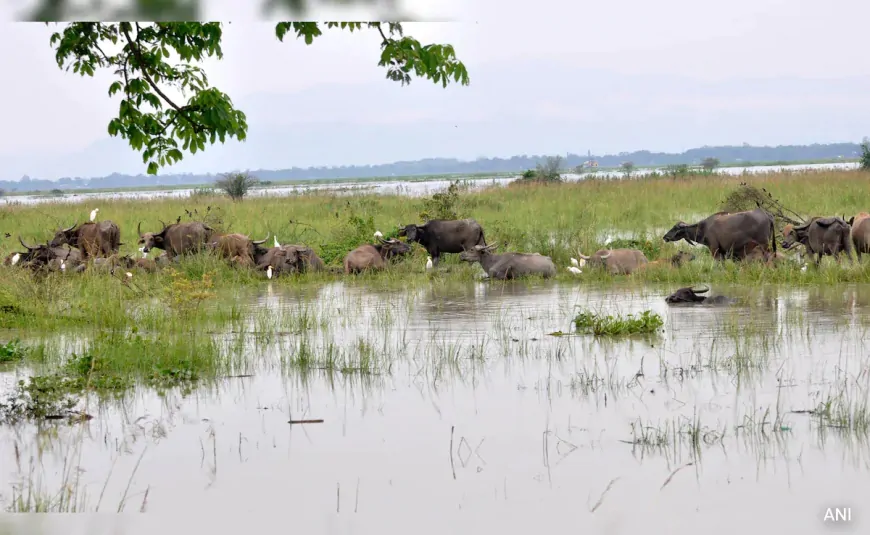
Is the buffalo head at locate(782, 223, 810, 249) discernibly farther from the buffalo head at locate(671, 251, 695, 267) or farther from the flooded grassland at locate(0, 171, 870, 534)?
the flooded grassland at locate(0, 171, 870, 534)

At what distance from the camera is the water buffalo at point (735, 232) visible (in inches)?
525

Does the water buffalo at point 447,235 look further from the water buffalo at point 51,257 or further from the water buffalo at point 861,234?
the water buffalo at point 861,234

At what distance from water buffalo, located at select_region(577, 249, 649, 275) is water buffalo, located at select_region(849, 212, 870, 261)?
109 inches

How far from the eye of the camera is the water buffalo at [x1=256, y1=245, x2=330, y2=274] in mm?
14570

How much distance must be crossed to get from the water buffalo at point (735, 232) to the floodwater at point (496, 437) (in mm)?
3870

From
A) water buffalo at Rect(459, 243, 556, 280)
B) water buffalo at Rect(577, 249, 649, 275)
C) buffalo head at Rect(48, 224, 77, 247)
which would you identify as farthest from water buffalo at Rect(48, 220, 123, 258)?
water buffalo at Rect(577, 249, 649, 275)

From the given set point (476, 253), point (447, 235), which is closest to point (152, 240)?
point (447, 235)

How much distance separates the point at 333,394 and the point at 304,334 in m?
2.54

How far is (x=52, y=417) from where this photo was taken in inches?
241

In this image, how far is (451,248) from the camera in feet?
49.8

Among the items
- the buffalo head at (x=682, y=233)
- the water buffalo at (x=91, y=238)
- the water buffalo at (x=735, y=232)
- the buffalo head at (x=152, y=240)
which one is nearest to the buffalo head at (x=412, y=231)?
the buffalo head at (x=682, y=233)

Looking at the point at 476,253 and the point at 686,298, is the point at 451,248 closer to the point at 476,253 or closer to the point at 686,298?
the point at 476,253

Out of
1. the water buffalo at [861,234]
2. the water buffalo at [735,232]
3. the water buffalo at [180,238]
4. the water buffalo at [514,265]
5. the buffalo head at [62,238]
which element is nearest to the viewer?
the water buffalo at [861,234]

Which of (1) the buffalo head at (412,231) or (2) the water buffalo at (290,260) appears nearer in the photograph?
(2) the water buffalo at (290,260)
